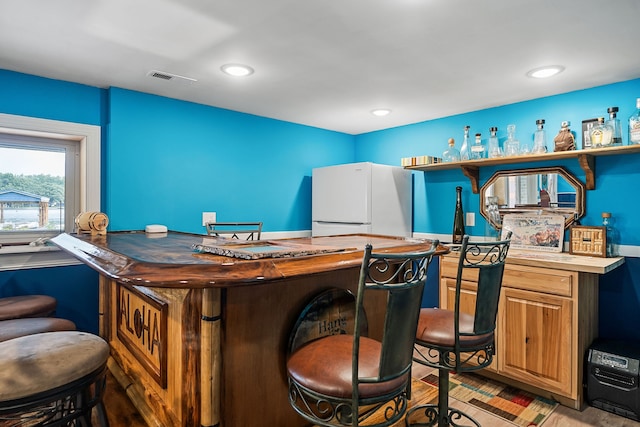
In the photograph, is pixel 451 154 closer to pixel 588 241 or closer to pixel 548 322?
pixel 588 241

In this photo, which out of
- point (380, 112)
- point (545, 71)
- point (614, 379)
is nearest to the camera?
point (614, 379)

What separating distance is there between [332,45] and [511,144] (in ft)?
5.74

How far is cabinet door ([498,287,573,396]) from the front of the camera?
225 cm

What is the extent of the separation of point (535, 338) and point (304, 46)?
2294 mm

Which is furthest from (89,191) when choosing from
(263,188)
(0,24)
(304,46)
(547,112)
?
(547,112)

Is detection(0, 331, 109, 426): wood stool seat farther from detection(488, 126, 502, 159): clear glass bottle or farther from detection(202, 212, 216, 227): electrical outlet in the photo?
detection(488, 126, 502, 159): clear glass bottle

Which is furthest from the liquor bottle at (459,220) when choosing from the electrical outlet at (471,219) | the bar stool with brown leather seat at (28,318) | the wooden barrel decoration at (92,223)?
the bar stool with brown leather seat at (28,318)

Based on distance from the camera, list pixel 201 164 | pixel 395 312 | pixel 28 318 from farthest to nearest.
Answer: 1. pixel 201 164
2. pixel 28 318
3. pixel 395 312

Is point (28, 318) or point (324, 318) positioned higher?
point (324, 318)

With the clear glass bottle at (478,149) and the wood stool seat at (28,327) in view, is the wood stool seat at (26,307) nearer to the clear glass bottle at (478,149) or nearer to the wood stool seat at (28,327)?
the wood stool seat at (28,327)

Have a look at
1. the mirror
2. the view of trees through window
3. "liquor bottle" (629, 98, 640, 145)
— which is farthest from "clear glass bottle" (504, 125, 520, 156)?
the view of trees through window

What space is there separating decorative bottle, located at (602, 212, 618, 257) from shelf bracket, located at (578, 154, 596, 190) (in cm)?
24

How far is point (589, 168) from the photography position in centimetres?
260

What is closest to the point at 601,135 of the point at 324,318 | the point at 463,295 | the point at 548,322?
the point at 548,322
